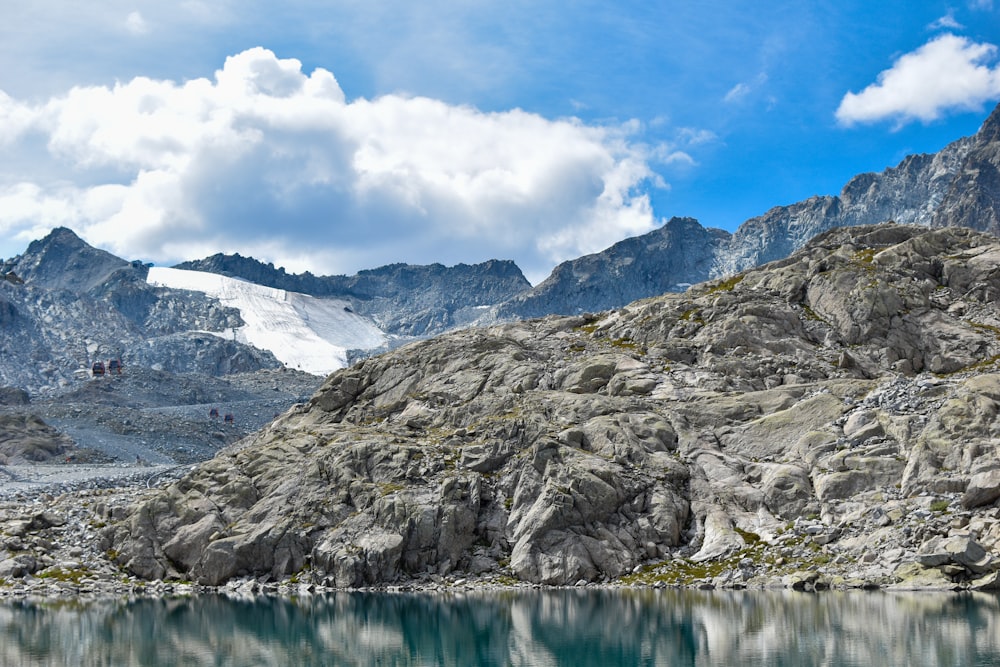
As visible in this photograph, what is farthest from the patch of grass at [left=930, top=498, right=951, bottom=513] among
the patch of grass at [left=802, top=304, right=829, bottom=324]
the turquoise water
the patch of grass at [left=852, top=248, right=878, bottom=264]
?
the patch of grass at [left=852, top=248, right=878, bottom=264]

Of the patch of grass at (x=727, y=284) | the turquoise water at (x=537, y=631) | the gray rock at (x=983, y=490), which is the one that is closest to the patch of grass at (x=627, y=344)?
the patch of grass at (x=727, y=284)

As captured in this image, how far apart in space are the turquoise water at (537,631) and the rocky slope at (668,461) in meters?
8.29

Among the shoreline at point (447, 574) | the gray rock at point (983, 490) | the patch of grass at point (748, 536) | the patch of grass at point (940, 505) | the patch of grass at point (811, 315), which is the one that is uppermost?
the patch of grass at point (811, 315)

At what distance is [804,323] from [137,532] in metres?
97.1

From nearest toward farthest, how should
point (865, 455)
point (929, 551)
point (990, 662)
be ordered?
1. point (990, 662)
2. point (929, 551)
3. point (865, 455)

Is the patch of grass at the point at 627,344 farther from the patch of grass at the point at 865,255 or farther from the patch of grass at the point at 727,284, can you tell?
the patch of grass at the point at 865,255

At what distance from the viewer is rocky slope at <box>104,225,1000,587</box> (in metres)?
96.6

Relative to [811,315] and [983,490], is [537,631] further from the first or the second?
[811,315]

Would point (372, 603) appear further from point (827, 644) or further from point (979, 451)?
point (979, 451)

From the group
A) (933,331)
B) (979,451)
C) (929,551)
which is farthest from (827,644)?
(933,331)

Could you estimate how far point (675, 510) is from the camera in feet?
348

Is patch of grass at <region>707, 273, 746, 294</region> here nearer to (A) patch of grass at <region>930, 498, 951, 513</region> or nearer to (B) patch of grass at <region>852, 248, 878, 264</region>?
(B) patch of grass at <region>852, 248, 878, 264</region>

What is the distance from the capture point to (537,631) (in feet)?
252

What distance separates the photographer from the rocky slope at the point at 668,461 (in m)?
96.6
